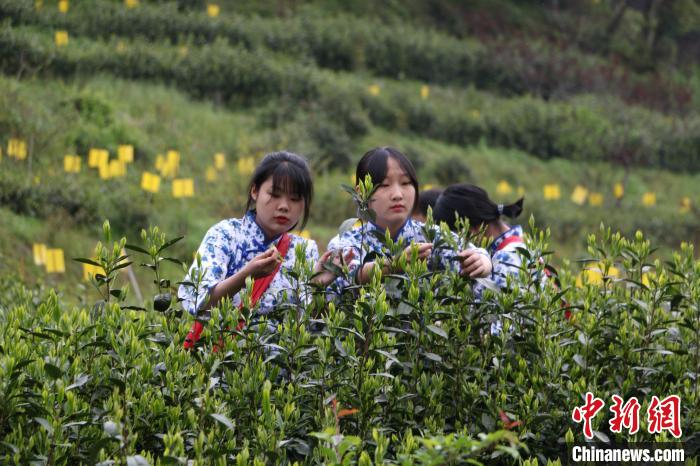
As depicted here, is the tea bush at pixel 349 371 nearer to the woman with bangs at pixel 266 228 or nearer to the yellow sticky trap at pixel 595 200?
the woman with bangs at pixel 266 228

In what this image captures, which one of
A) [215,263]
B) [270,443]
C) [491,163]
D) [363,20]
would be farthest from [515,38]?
[270,443]

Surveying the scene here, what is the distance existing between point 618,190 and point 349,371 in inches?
399

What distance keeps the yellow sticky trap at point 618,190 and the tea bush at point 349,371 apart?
30.6ft

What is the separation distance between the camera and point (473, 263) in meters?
2.56

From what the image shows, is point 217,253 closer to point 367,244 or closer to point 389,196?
point 367,244

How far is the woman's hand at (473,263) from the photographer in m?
2.56

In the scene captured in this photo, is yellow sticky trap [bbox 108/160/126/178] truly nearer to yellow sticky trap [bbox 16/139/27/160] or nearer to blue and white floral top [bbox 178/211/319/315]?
yellow sticky trap [bbox 16/139/27/160]

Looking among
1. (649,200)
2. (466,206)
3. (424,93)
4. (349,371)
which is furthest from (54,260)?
(649,200)

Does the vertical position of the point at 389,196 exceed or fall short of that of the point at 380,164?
it falls short

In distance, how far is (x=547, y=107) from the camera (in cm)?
1432

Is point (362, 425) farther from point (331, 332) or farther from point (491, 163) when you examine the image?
point (491, 163)

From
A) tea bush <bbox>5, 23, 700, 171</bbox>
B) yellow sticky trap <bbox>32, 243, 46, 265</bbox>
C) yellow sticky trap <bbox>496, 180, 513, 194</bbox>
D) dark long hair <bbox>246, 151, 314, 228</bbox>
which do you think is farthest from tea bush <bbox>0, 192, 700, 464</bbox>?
yellow sticky trap <bbox>496, 180, 513, 194</bbox>

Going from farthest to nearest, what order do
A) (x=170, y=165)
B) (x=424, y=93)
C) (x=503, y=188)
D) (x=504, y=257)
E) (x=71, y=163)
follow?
(x=424, y=93)
(x=503, y=188)
(x=170, y=165)
(x=71, y=163)
(x=504, y=257)

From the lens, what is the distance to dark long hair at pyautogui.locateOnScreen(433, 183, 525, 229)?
4.00 m
